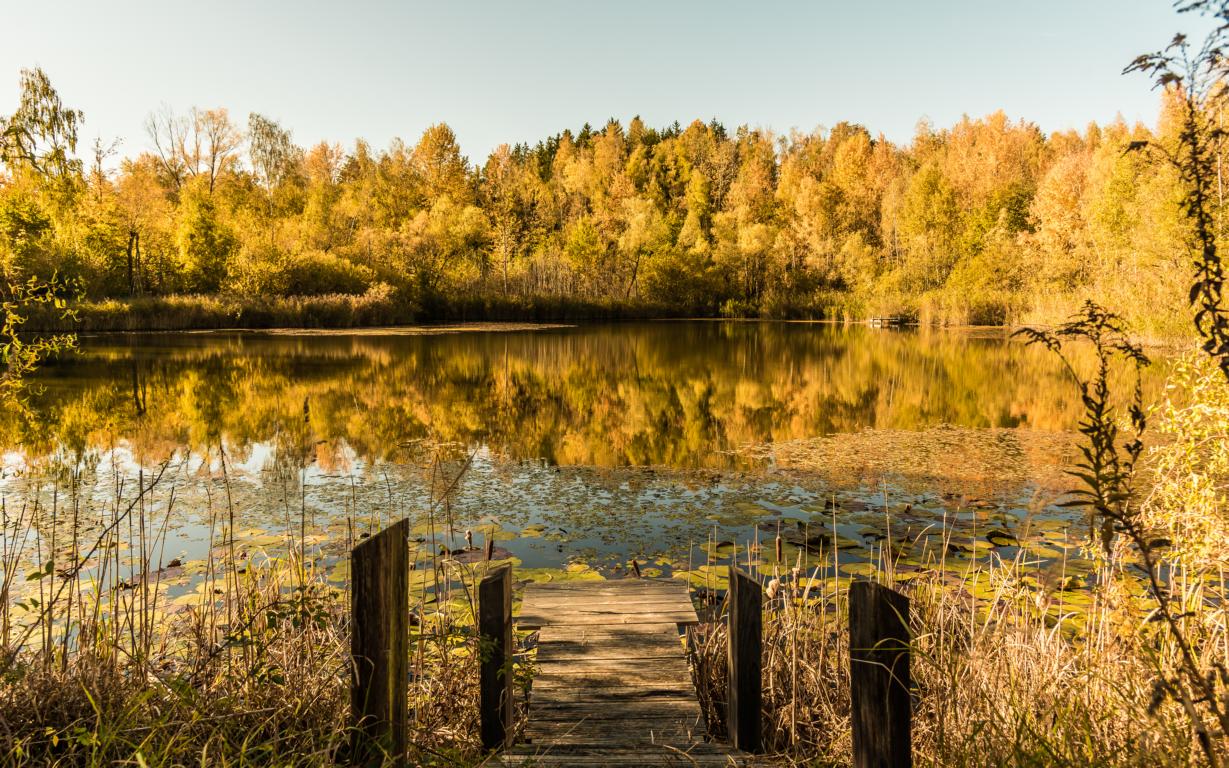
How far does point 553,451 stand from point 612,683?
22.6 ft

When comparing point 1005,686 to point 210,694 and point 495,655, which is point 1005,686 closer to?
point 495,655

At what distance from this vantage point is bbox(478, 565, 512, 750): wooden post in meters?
2.99

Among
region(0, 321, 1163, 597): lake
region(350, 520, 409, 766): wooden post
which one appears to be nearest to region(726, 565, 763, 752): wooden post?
region(0, 321, 1163, 597): lake

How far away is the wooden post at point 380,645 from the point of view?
223 centimetres

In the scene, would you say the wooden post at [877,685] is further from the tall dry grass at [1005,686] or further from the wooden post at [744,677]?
the wooden post at [744,677]

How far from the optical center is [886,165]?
216 ft

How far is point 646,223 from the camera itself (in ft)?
190

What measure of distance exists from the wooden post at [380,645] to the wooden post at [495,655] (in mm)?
554

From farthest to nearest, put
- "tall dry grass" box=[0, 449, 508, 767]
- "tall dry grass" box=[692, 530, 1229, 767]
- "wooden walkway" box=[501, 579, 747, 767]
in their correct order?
"wooden walkway" box=[501, 579, 747, 767] < "tall dry grass" box=[0, 449, 508, 767] < "tall dry grass" box=[692, 530, 1229, 767]

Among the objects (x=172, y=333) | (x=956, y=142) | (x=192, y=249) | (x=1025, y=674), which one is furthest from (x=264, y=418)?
(x=956, y=142)

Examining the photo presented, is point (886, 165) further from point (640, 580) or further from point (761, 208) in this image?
point (640, 580)

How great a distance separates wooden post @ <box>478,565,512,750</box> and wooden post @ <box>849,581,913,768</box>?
145 cm

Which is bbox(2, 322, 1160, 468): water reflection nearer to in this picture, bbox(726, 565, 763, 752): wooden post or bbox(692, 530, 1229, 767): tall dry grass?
bbox(692, 530, 1229, 767): tall dry grass

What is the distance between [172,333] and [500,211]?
32189 mm
